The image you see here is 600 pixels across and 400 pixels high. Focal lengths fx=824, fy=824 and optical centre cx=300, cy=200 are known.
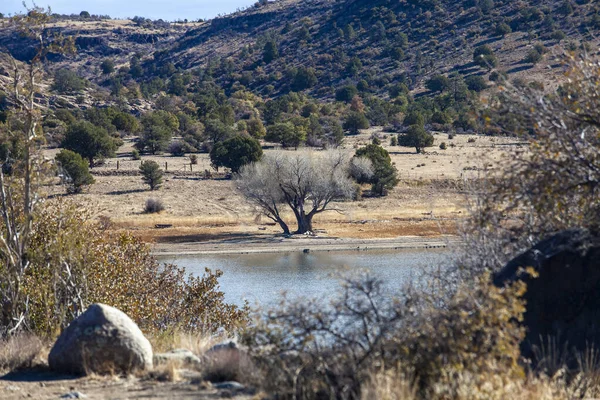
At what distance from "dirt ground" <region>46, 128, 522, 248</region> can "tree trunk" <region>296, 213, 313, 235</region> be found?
3.26 feet

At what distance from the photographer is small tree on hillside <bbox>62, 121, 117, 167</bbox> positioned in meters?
69.4

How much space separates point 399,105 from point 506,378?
97735 millimetres

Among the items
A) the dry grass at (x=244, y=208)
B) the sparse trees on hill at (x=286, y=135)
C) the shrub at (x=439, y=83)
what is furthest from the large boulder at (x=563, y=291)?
the shrub at (x=439, y=83)

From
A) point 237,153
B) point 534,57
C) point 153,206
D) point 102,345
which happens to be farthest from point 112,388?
point 534,57

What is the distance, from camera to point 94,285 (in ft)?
51.8

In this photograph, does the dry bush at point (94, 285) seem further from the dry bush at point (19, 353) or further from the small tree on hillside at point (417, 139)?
the small tree on hillside at point (417, 139)

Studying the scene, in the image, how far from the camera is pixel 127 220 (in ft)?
178

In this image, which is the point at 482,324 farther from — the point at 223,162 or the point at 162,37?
the point at 162,37

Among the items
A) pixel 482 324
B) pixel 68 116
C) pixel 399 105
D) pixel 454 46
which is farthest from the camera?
pixel 454 46

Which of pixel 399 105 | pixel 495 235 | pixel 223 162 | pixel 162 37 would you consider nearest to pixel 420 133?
pixel 223 162

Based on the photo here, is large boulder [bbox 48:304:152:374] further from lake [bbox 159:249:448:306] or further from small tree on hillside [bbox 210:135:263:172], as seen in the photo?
small tree on hillside [bbox 210:135:263:172]

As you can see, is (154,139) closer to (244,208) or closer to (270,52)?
(244,208)

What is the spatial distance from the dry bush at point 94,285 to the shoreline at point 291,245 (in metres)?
24.7

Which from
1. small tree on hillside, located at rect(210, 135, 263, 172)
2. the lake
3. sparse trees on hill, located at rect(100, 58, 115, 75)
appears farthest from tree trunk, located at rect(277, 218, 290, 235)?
sparse trees on hill, located at rect(100, 58, 115, 75)
